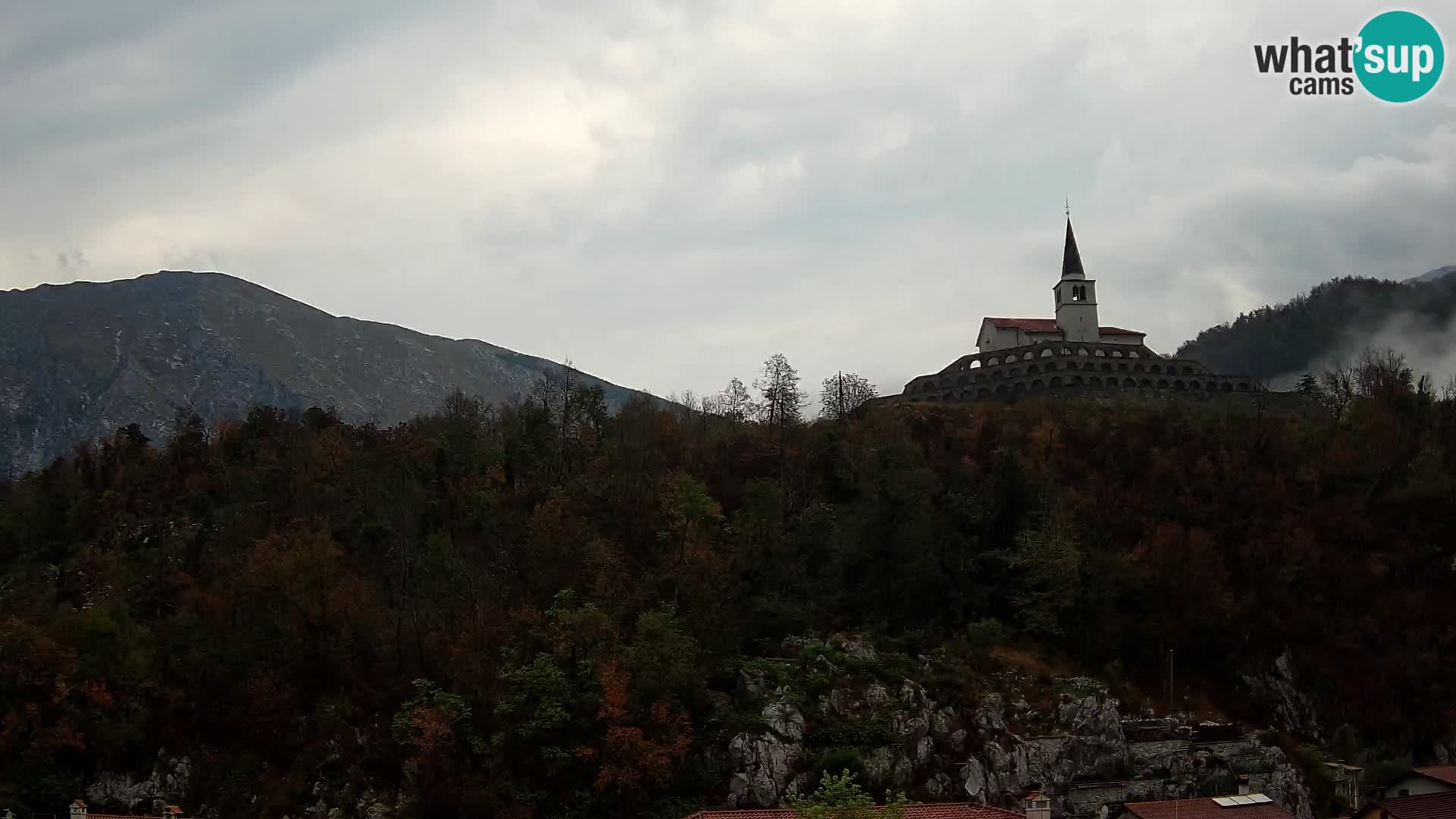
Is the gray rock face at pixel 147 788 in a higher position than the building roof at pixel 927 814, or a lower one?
lower

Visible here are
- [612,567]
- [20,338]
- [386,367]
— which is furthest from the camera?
[386,367]

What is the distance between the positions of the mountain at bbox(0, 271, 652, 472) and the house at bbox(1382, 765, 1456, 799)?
313ft

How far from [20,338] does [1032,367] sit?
116379 millimetres

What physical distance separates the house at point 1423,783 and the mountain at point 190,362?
313 ft

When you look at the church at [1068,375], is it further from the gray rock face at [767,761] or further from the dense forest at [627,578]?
the gray rock face at [767,761]

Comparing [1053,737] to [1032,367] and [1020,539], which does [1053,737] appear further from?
[1032,367]

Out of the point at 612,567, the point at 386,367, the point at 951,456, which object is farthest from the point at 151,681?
the point at 386,367

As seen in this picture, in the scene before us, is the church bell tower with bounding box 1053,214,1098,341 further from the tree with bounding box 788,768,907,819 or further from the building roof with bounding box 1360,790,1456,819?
the tree with bounding box 788,768,907,819

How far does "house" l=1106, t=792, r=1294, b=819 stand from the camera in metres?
35.1

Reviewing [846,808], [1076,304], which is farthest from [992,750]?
[1076,304]

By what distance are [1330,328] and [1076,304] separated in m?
50.6

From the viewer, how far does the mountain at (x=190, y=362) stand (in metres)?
129

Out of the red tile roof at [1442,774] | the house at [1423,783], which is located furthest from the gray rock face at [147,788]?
the red tile roof at [1442,774]

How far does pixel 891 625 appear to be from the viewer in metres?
52.6
